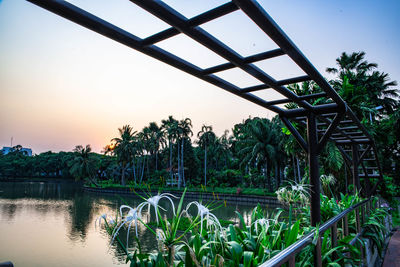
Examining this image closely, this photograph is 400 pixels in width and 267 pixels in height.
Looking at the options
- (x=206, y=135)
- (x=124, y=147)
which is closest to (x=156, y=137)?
(x=124, y=147)

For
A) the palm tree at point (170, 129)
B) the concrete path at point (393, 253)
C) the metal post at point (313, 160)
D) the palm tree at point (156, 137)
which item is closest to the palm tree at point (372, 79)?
the concrete path at point (393, 253)

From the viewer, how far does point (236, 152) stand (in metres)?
35.9

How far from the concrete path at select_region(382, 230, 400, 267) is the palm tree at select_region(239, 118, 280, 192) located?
19.4 m

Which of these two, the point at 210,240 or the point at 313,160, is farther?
the point at 313,160

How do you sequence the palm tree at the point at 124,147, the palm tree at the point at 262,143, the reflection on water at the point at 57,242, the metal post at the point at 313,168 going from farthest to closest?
the palm tree at the point at 124,147 < the palm tree at the point at 262,143 < the reflection on water at the point at 57,242 < the metal post at the point at 313,168

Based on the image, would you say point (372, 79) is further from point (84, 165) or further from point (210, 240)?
point (84, 165)

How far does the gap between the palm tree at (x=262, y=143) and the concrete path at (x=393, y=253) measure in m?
19.4

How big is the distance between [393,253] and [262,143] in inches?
830

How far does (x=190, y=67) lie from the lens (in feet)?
6.70

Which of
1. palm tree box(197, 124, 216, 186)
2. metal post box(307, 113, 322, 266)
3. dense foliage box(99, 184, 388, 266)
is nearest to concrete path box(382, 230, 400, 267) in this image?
dense foliage box(99, 184, 388, 266)

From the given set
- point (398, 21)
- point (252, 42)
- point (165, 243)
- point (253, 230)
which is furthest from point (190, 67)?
point (398, 21)

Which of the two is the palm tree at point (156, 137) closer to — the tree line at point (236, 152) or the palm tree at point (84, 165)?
the tree line at point (236, 152)

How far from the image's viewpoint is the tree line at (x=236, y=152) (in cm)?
1136

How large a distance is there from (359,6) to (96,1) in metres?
6.68
